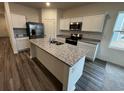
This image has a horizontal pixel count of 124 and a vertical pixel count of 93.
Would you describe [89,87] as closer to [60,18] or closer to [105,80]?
[105,80]

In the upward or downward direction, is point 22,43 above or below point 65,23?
below

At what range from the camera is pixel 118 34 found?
2895 mm

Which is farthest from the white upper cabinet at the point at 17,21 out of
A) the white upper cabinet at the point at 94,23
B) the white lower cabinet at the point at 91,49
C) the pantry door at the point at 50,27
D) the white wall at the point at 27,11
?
the white lower cabinet at the point at 91,49

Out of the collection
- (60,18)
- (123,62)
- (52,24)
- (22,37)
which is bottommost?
(123,62)

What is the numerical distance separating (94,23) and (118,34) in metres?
1.08

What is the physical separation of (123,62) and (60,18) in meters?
4.13

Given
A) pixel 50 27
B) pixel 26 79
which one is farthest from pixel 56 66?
pixel 50 27

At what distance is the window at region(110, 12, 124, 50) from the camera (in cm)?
275

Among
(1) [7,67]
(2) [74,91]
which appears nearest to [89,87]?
(2) [74,91]

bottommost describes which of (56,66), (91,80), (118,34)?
(91,80)

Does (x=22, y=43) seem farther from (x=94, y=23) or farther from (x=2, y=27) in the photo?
(x=2, y=27)

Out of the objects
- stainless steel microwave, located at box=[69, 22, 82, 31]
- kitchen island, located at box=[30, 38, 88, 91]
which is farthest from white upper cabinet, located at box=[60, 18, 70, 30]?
kitchen island, located at box=[30, 38, 88, 91]

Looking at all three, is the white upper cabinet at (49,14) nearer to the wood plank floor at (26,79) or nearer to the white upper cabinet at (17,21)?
the white upper cabinet at (17,21)

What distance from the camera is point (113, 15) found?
2.75 meters
